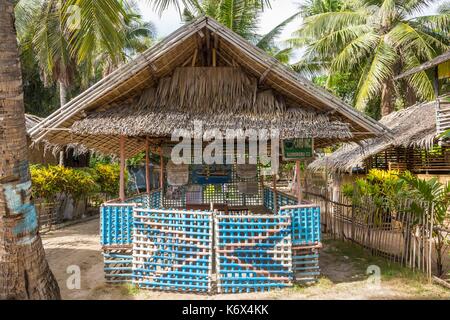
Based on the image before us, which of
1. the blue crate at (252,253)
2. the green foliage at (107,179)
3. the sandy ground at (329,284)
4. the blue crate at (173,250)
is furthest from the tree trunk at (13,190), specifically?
the green foliage at (107,179)

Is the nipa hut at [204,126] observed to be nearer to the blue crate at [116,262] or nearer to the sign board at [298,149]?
the blue crate at [116,262]

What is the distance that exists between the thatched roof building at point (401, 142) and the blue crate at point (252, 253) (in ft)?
20.8

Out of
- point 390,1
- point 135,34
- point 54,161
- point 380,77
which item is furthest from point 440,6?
point 54,161

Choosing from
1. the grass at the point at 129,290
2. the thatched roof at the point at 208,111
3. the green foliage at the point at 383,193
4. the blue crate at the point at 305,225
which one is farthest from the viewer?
the green foliage at the point at 383,193

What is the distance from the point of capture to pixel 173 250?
5836mm

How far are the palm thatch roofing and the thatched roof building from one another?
5.25 meters

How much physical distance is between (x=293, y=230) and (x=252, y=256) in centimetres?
86

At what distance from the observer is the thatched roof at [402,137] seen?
1196cm

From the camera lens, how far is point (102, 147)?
9148 millimetres

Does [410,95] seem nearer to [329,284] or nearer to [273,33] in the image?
[273,33]

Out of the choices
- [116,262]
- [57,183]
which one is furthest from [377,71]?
[116,262]

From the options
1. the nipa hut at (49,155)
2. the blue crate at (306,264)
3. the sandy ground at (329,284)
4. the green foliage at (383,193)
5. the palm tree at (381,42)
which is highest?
the palm tree at (381,42)

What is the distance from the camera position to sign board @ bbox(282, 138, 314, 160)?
21.9ft
